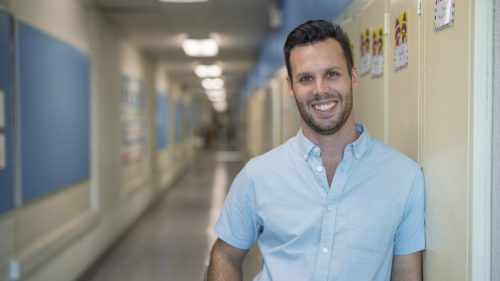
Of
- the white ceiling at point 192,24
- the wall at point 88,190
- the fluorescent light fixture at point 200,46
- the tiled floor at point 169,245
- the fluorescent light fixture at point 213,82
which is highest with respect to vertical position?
the white ceiling at point 192,24

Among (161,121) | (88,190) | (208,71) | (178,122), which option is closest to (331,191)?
(88,190)

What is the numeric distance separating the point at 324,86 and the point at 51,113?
325cm

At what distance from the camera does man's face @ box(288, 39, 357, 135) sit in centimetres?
157

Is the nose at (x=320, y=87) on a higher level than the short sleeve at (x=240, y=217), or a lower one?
higher

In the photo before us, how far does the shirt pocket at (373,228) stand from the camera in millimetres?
1545

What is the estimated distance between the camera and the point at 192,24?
7.18 m

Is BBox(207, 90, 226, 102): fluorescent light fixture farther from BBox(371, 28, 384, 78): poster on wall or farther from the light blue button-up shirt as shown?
the light blue button-up shirt

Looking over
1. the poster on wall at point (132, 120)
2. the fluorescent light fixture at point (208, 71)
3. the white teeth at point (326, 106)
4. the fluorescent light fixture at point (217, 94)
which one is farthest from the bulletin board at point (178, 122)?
the white teeth at point (326, 106)

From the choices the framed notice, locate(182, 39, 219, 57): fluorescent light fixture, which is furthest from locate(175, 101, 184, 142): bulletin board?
the framed notice

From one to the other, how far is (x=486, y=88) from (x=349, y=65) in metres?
0.44

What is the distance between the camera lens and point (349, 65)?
5.40ft

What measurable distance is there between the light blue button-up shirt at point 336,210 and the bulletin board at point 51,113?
2.52 m

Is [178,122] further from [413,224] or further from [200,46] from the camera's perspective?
[413,224]

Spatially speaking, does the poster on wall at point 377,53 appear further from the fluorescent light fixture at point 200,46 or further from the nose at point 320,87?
the fluorescent light fixture at point 200,46
